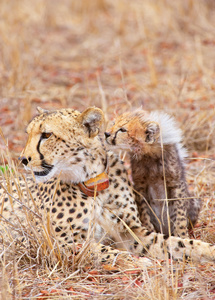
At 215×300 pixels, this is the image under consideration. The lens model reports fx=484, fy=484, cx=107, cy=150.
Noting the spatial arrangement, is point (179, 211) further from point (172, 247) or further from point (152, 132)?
point (152, 132)

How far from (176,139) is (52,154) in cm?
104

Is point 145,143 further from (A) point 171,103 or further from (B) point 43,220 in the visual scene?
(A) point 171,103

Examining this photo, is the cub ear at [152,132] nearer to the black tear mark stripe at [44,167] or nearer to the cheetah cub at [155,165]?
the cheetah cub at [155,165]

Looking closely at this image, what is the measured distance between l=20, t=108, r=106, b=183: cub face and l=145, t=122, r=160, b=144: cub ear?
471 mm

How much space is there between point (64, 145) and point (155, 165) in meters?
0.83

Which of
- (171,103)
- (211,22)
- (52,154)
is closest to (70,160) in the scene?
(52,154)

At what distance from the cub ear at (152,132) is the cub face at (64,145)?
18.5 inches

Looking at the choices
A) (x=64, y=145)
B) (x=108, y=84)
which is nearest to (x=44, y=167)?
(x=64, y=145)

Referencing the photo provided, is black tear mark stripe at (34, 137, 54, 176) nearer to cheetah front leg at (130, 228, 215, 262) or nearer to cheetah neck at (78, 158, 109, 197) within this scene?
cheetah neck at (78, 158, 109, 197)

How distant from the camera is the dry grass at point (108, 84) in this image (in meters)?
2.71

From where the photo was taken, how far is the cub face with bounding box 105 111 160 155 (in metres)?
3.43

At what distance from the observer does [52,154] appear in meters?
3.02

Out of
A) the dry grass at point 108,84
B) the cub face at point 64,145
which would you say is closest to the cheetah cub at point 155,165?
the dry grass at point 108,84

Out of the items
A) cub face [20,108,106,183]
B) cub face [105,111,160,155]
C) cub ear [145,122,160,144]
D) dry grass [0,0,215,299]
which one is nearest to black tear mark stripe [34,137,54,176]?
cub face [20,108,106,183]
